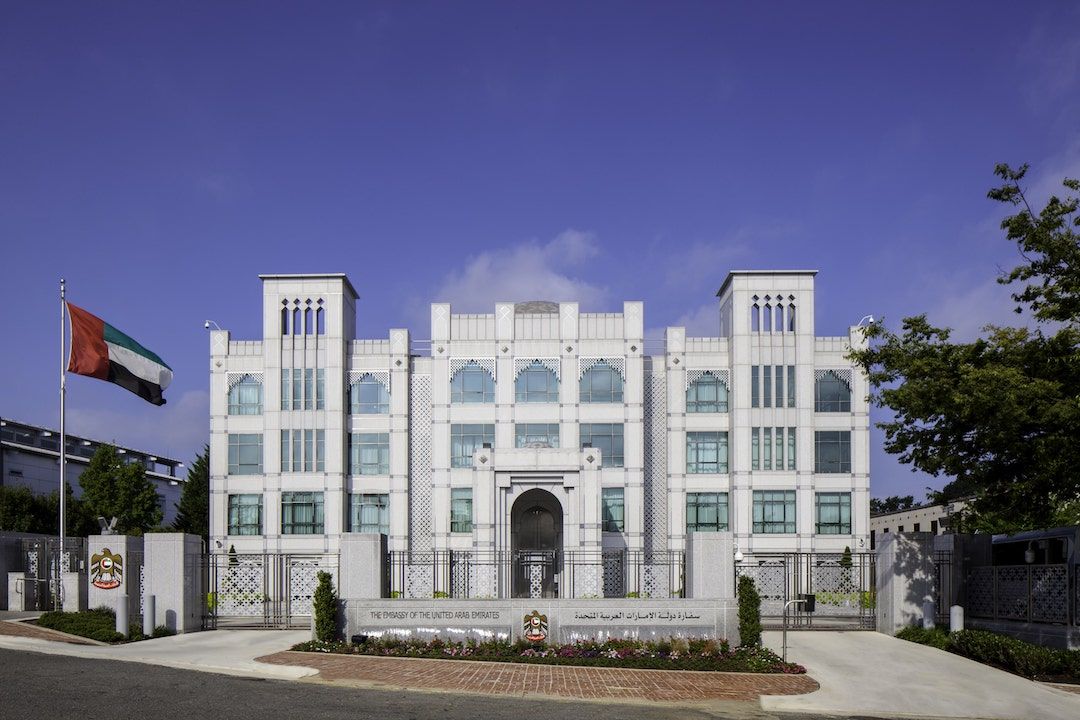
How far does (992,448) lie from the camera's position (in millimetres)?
23391

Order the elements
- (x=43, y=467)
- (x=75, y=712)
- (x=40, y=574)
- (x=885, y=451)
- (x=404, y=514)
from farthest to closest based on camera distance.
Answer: (x=43, y=467) → (x=404, y=514) → (x=40, y=574) → (x=885, y=451) → (x=75, y=712)

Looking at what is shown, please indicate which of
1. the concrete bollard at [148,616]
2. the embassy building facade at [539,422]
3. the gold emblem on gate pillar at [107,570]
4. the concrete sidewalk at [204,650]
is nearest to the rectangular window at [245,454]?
the embassy building facade at [539,422]

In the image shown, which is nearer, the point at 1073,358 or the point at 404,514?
the point at 1073,358

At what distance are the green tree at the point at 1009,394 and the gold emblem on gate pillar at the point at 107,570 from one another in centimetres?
2151

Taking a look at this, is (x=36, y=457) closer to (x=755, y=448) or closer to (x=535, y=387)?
(x=535, y=387)

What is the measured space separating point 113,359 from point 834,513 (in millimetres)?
35936

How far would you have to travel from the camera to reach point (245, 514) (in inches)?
2035

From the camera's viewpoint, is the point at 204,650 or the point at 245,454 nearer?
the point at 204,650

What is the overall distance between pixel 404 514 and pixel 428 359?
8.62m

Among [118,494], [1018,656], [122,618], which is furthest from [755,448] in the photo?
[118,494]

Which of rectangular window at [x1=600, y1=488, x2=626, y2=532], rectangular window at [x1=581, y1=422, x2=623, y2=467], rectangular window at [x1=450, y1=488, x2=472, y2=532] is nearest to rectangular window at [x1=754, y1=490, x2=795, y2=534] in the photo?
rectangular window at [x1=600, y1=488, x2=626, y2=532]

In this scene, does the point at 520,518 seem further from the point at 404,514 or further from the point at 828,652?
the point at 828,652

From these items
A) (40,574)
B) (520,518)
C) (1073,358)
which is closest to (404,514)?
(520,518)

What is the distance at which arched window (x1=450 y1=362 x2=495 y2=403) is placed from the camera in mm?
51406
